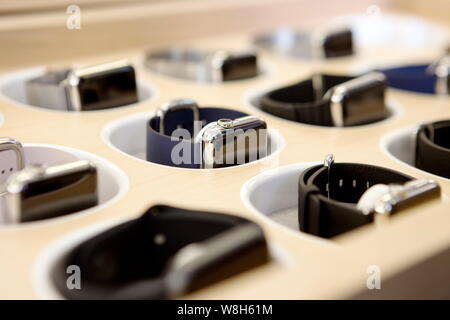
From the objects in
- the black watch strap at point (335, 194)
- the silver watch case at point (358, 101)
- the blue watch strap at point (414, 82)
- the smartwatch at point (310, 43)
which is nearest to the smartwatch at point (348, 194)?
the black watch strap at point (335, 194)

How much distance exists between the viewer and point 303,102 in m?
1.13

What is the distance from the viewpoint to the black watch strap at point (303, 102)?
98 centimetres

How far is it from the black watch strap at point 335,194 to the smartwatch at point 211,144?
9 cm

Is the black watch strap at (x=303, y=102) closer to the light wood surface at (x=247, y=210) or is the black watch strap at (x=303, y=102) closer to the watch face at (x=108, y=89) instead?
the light wood surface at (x=247, y=210)

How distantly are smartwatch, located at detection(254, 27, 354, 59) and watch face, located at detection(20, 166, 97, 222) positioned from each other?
0.82 meters

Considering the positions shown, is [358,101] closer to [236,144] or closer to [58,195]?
[236,144]

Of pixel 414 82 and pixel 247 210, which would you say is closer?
pixel 247 210

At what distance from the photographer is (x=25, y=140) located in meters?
0.86

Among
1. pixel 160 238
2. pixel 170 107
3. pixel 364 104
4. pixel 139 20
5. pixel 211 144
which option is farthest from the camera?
pixel 139 20

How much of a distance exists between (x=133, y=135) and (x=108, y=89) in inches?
3.8

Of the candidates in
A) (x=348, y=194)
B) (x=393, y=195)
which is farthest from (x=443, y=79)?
(x=393, y=195)

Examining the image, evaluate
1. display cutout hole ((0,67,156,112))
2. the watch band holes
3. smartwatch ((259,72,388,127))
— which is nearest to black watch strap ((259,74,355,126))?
smartwatch ((259,72,388,127))

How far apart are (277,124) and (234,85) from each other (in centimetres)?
22
